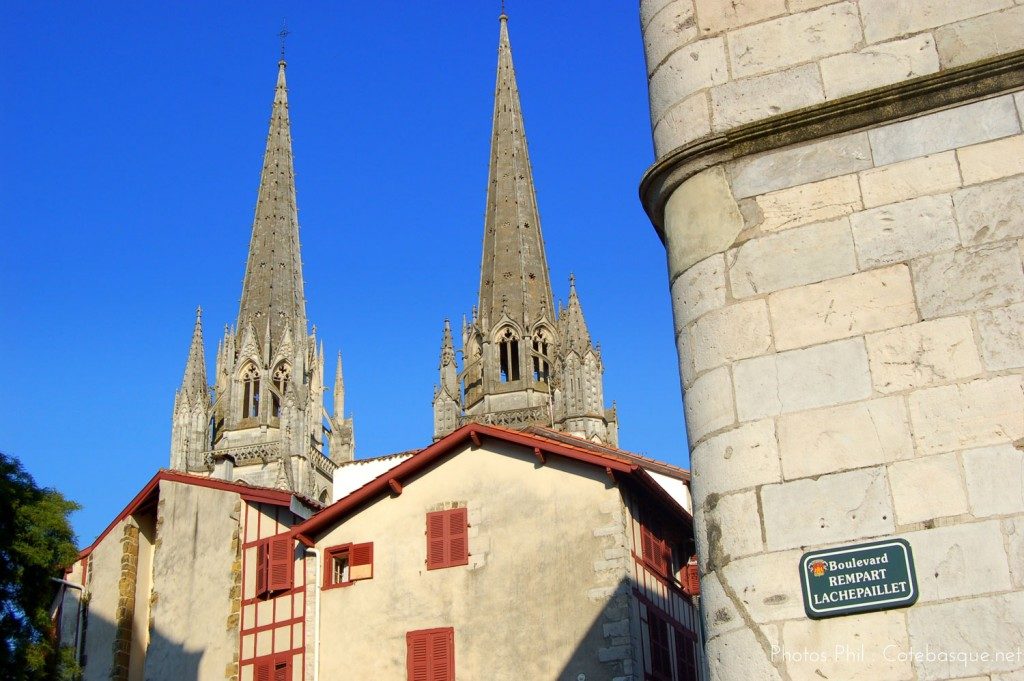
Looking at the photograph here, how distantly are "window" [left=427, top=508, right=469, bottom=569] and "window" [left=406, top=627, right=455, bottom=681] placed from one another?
114 centimetres

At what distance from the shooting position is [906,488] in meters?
5.77

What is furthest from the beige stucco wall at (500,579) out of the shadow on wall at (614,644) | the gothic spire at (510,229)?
the gothic spire at (510,229)

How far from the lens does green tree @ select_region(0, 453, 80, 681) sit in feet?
68.8

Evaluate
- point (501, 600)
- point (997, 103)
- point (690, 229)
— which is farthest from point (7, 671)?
point (997, 103)

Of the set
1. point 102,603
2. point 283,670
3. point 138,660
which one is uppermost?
point 102,603

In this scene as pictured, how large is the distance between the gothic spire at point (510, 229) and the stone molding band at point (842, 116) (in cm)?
6334

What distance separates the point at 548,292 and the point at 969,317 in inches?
2654

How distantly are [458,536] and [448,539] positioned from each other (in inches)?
7.5

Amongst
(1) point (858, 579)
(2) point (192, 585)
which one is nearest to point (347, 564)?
(2) point (192, 585)

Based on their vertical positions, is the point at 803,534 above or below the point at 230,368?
below

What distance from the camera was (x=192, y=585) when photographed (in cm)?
2417

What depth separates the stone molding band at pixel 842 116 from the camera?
6.34 metres

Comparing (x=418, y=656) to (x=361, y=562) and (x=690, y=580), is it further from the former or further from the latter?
(x=690, y=580)

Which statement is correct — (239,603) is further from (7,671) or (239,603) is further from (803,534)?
(803,534)
